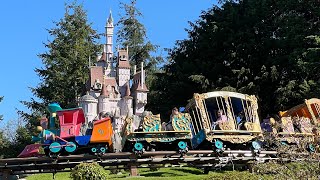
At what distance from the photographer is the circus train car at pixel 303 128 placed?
21087 millimetres

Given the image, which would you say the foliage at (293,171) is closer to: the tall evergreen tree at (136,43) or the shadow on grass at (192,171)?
the shadow on grass at (192,171)

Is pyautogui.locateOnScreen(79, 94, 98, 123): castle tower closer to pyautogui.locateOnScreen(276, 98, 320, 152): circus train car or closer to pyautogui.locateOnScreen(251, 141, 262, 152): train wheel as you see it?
pyautogui.locateOnScreen(276, 98, 320, 152): circus train car

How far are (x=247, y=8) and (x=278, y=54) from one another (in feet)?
18.3

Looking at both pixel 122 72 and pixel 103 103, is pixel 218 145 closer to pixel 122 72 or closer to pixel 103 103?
pixel 103 103

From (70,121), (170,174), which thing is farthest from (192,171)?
(70,121)

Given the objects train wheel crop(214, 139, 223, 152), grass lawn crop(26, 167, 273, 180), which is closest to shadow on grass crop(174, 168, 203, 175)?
grass lawn crop(26, 167, 273, 180)

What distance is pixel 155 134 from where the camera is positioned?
65.4 ft

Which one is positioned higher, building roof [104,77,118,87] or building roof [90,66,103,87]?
building roof [90,66,103,87]

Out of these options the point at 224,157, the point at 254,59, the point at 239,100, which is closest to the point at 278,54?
the point at 254,59

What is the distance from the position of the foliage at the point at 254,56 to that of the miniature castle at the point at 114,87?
9.50 feet

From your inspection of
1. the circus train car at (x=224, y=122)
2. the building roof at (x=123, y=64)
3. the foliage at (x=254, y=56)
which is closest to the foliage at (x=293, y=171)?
the circus train car at (x=224, y=122)

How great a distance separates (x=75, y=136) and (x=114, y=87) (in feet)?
60.2

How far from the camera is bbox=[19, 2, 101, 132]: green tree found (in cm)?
4516

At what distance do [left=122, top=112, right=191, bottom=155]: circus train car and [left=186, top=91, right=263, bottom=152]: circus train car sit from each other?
916mm
